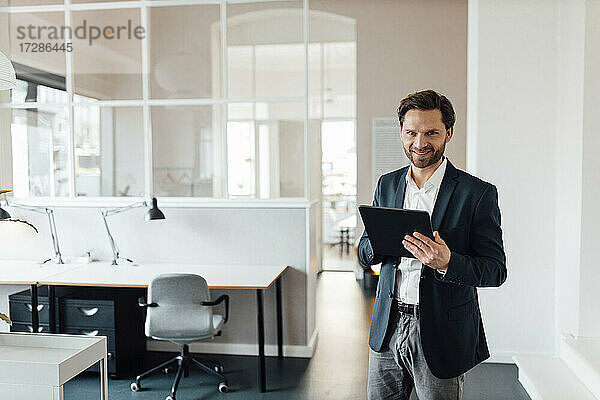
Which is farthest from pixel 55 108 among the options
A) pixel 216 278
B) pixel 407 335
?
pixel 407 335

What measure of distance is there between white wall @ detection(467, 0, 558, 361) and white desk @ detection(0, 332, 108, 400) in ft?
9.77

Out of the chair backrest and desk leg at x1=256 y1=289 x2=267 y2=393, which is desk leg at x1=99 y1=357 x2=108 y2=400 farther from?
desk leg at x1=256 y1=289 x2=267 y2=393

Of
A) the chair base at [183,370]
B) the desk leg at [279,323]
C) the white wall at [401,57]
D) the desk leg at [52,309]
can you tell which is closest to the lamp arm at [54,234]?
the desk leg at [52,309]

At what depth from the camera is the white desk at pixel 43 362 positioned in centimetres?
212

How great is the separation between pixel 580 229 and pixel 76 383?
3444mm

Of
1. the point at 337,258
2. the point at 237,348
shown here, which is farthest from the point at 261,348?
the point at 337,258

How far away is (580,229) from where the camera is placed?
12.9 ft

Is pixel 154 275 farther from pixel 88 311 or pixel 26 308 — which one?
pixel 26 308

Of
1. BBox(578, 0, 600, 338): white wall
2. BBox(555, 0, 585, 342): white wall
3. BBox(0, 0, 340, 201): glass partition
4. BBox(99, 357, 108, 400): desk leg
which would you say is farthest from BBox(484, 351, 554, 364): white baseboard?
BBox(99, 357, 108, 400): desk leg

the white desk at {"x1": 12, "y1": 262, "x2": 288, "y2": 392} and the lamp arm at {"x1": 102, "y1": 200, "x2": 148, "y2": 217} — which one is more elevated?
the lamp arm at {"x1": 102, "y1": 200, "x2": 148, "y2": 217}

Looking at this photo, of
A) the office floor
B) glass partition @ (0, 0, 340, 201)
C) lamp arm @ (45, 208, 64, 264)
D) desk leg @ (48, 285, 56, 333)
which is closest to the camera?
desk leg @ (48, 285, 56, 333)

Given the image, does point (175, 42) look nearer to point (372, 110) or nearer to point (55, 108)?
point (55, 108)

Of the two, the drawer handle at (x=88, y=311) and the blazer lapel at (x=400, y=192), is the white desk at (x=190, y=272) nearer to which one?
the drawer handle at (x=88, y=311)

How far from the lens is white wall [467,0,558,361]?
4.28 meters
